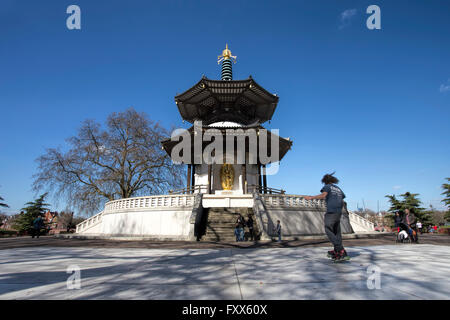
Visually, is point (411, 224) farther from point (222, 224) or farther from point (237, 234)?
point (222, 224)

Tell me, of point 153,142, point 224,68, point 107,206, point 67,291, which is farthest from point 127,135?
point 67,291

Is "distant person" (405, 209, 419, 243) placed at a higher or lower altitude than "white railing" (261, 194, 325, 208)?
lower

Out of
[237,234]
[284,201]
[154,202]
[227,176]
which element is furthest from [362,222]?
[154,202]

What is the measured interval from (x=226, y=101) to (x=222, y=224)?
495 inches

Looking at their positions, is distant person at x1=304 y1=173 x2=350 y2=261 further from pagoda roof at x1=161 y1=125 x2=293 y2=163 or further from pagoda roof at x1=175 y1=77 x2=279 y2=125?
pagoda roof at x1=175 y1=77 x2=279 y2=125

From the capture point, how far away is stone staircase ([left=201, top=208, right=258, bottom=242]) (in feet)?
40.0

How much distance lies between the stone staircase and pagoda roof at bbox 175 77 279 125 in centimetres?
858

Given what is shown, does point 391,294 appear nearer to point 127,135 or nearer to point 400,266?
point 400,266

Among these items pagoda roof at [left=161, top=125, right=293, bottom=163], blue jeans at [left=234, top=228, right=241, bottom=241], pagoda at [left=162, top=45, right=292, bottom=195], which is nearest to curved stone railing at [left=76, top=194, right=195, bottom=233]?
pagoda at [left=162, top=45, right=292, bottom=195]

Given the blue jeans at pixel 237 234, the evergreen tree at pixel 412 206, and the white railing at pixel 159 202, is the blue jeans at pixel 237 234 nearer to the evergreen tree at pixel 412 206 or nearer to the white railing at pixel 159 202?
the white railing at pixel 159 202

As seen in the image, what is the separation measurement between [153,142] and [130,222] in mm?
9246

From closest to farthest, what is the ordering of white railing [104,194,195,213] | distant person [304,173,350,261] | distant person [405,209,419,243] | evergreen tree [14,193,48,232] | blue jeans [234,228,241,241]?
distant person [304,173,350,261] → distant person [405,209,419,243] → blue jeans [234,228,241,241] → white railing [104,194,195,213] → evergreen tree [14,193,48,232]

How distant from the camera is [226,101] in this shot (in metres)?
21.5

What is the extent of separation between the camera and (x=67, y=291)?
2557 mm
